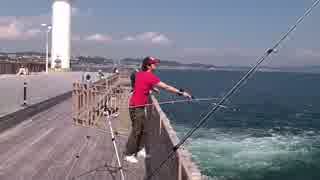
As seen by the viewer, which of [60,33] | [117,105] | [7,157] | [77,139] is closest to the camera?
[7,157]

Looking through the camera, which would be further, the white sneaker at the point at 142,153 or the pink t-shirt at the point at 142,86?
the white sneaker at the point at 142,153

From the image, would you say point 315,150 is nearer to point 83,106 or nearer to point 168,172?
point 83,106

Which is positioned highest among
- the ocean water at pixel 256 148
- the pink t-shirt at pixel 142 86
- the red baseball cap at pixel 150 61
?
the red baseball cap at pixel 150 61

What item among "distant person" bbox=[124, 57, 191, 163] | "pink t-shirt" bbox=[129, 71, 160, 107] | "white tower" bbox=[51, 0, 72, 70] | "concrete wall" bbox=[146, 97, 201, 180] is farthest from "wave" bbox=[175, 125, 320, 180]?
"white tower" bbox=[51, 0, 72, 70]

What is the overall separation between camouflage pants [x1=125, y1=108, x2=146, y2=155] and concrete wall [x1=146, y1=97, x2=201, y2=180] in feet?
1.01

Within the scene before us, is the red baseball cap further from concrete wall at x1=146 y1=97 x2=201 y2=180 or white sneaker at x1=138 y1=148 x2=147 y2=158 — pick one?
white sneaker at x1=138 y1=148 x2=147 y2=158

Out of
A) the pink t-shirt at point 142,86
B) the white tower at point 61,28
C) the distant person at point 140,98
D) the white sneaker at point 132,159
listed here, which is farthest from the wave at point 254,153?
the white tower at point 61,28

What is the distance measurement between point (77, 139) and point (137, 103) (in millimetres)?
5448

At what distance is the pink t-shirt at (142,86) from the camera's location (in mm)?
9203

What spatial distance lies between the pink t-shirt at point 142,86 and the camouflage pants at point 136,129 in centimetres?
18

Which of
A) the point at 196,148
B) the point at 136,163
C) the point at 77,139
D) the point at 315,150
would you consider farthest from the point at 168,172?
the point at 315,150

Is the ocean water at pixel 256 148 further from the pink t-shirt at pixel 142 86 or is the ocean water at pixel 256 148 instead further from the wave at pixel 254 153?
the pink t-shirt at pixel 142 86

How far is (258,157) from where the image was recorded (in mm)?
26234

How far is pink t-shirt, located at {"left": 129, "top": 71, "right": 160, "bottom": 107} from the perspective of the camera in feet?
30.2
